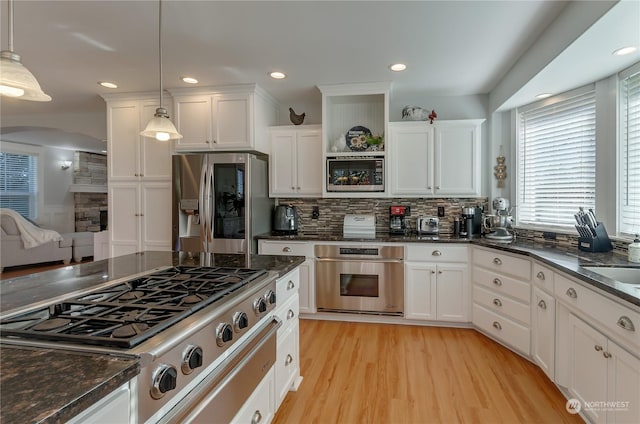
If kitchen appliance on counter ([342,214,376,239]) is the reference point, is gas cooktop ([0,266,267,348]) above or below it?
below

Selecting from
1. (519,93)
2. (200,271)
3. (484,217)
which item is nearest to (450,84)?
(519,93)

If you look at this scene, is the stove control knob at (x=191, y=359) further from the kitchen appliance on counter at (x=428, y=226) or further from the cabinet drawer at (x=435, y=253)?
the kitchen appliance on counter at (x=428, y=226)

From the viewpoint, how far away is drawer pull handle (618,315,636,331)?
140 centimetres

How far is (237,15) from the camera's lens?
2.13 meters

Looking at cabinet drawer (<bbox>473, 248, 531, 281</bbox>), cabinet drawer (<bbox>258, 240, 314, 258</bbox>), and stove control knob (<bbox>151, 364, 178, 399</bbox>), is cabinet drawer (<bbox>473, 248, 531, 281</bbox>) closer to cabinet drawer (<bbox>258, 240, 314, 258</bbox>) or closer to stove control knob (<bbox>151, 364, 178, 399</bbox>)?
cabinet drawer (<bbox>258, 240, 314, 258</bbox>)

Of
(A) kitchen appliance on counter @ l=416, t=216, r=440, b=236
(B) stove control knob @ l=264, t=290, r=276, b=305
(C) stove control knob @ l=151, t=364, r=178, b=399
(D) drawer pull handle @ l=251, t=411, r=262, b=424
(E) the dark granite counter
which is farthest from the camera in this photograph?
(A) kitchen appliance on counter @ l=416, t=216, r=440, b=236

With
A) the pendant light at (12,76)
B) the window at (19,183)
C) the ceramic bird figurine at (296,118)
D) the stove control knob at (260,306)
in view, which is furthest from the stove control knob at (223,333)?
the window at (19,183)

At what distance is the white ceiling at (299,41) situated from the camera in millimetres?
2037

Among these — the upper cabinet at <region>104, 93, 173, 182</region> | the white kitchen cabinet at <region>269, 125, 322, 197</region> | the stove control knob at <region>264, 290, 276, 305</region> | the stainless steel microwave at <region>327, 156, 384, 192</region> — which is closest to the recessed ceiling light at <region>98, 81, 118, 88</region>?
the upper cabinet at <region>104, 93, 173, 182</region>

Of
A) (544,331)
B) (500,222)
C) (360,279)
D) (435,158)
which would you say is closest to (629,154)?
(500,222)

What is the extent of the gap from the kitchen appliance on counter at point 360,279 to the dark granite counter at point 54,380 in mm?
2673

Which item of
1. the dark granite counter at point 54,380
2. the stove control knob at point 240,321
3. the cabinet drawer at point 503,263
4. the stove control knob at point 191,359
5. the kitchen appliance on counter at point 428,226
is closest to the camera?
the dark granite counter at point 54,380

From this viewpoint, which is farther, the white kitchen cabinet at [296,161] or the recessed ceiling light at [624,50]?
the white kitchen cabinet at [296,161]

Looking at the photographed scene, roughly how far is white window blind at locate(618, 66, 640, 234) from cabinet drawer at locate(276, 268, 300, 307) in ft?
7.76
